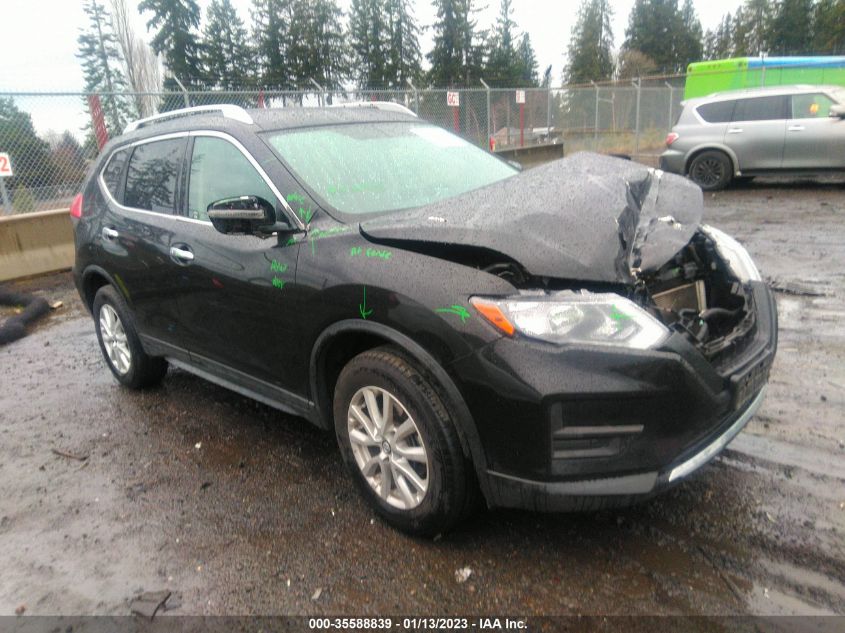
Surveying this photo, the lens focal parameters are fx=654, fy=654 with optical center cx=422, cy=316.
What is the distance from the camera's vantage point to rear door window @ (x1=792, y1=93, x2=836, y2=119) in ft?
37.1

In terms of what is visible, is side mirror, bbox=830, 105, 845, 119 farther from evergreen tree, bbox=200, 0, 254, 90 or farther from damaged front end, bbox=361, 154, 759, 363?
evergreen tree, bbox=200, 0, 254, 90

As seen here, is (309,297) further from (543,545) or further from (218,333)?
(543,545)

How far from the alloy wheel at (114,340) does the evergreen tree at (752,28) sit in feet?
231

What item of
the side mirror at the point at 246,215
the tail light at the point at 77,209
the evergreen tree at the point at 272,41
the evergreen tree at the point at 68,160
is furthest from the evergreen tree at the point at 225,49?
the side mirror at the point at 246,215

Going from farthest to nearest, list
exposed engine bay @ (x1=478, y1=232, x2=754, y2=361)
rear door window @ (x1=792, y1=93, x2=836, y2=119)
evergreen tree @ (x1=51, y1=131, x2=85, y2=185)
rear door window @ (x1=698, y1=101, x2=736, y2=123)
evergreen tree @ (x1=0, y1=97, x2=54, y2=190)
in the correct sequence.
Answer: rear door window @ (x1=698, y1=101, x2=736, y2=123) → rear door window @ (x1=792, y1=93, x2=836, y2=119) → evergreen tree @ (x1=51, y1=131, x2=85, y2=185) → evergreen tree @ (x1=0, y1=97, x2=54, y2=190) → exposed engine bay @ (x1=478, y1=232, x2=754, y2=361)

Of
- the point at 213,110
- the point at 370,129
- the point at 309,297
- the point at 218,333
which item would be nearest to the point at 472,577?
the point at 309,297

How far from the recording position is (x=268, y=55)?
4419 cm

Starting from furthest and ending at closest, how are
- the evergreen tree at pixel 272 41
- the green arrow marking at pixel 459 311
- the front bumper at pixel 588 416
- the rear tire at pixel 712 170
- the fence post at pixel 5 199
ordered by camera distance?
the evergreen tree at pixel 272 41 < the rear tire at pixel 712 170 < the fence post at pixel 5 199 < the green arrow marking at pixel 459 311 < the front bumper at pixel 588 416

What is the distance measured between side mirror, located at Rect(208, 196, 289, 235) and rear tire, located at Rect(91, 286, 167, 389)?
68.4 inches

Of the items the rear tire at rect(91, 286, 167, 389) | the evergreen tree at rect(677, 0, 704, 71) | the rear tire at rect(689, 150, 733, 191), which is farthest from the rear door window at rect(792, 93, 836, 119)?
the evergreen tree at rect(677, 0, 704, 71)

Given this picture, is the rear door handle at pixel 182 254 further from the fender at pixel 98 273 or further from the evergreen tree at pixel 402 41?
the evergreen tree at pixel 402 41

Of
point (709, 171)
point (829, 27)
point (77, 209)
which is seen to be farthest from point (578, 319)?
point (829, 27)

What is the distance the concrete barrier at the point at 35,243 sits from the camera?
8.33 meters

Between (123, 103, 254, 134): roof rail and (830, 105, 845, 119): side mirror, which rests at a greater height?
(123, 103, 254, 134): roof rail
